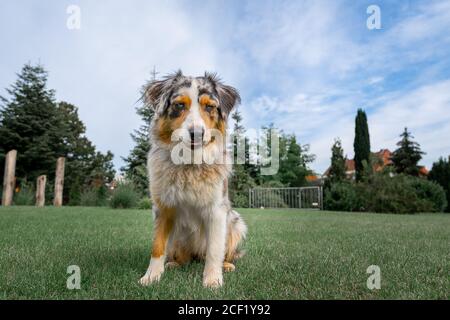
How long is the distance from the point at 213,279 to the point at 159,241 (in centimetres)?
68

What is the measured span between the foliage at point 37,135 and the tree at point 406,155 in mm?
31157

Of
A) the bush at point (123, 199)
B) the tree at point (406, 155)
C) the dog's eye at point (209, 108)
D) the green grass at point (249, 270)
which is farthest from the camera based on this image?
the tree at point (406, 155)

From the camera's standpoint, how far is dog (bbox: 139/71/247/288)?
3.25 meters

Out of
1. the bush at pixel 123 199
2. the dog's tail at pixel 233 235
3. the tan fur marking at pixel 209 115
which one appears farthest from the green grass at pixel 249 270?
the bush at pixel 123 199

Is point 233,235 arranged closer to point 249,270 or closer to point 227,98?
point 249,270

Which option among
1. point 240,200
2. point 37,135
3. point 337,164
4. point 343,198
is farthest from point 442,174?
point 37,135

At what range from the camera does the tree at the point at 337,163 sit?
2870 centimetres

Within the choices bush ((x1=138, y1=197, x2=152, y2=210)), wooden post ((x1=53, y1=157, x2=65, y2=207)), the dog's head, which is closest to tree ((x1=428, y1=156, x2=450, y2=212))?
bush ((x1=138, y1=197, x2=152, y2=210))

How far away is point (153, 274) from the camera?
320 cm

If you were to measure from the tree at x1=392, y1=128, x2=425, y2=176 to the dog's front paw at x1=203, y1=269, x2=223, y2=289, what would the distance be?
3792 centimetres

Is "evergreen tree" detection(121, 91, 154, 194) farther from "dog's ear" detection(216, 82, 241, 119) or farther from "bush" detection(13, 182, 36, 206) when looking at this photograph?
"dog's ear" detection(216, 82, 241, 119)

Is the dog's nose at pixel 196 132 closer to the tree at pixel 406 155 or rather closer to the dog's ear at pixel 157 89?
the dog's ear at pixel 157 89
